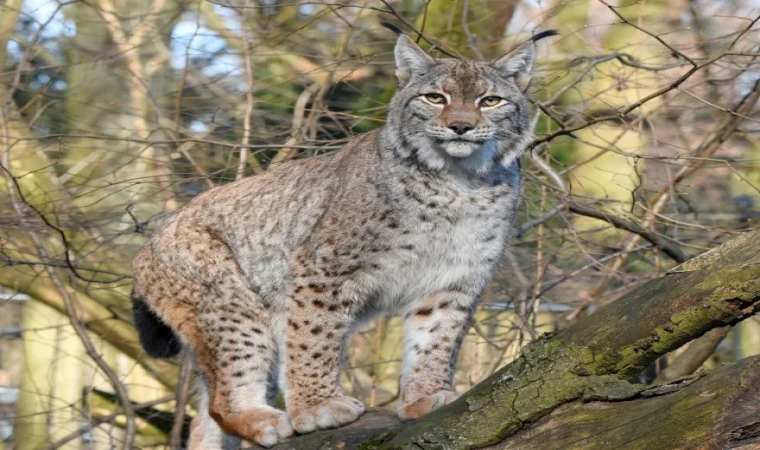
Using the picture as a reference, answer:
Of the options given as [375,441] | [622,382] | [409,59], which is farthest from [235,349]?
[622,382]

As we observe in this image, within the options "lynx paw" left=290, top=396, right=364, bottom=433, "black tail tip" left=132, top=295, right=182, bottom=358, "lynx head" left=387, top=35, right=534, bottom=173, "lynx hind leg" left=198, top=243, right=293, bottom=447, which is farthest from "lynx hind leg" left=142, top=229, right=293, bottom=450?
"lynx head" left=387, top=35, right=534, bottom=173

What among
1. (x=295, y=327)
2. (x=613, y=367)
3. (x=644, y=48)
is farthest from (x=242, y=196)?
(x=644, y=48)

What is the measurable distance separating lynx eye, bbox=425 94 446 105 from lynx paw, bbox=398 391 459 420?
58.8 inches

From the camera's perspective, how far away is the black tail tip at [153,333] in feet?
18.7

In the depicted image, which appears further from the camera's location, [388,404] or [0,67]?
[388,404]

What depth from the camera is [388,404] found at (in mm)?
8555

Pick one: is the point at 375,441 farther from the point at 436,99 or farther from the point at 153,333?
the point at 153,333

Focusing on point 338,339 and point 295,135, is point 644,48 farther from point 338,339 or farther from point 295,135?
point 338,339

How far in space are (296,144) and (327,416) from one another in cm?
260

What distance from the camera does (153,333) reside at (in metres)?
5.73

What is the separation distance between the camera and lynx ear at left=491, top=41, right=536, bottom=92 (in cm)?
541

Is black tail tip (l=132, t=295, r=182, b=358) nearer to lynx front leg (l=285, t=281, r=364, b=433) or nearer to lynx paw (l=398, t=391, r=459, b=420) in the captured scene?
lynx front leg (l=285, t=281, r=364, b=433)

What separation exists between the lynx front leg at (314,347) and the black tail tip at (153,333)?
97cm

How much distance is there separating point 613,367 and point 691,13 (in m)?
5.92
